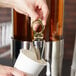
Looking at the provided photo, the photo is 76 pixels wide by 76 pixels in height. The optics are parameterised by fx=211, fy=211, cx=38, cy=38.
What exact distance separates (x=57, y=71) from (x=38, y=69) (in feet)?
0.50

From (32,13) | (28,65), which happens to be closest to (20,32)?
(32,13)

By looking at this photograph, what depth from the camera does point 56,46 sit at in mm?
639

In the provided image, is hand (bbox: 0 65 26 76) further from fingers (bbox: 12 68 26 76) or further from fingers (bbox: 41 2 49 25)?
fingers (bbox: 41 2 49 25)

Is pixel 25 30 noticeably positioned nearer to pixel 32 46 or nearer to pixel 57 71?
pixel 32 46

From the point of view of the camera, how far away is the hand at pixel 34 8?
0.64 meters

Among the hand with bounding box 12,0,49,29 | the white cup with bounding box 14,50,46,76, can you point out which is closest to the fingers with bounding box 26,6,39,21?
the hand with bounding box 12,0,49,29

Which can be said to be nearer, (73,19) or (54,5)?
(54,5)

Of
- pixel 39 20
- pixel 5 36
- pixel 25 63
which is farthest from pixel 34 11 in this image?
pixel 5 36

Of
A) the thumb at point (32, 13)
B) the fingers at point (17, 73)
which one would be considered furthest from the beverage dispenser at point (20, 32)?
the fingers at point (17, 73)

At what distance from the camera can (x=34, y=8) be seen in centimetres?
66

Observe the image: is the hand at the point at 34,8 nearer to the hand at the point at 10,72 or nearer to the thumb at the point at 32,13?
the thumb at the point at 32,13

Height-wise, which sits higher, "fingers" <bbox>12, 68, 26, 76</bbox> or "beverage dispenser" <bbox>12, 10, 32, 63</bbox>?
"beverage dispenser" <bbox>12, 10, 32, 63</bbox>

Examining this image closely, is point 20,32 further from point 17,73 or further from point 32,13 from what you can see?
point 17,73

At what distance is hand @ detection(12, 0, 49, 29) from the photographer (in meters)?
0.64
